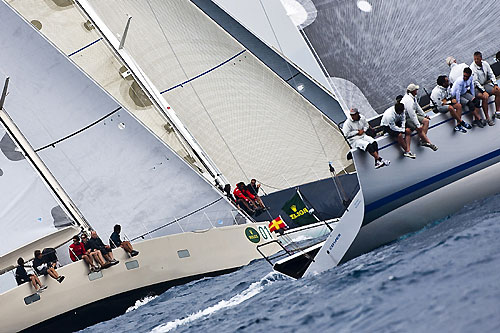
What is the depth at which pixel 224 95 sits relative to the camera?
44.9 ft

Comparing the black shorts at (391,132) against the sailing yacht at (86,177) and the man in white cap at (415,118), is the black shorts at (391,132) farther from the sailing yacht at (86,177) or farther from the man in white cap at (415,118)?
the sailing yacht at (86,177)

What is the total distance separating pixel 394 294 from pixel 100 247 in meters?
5.97

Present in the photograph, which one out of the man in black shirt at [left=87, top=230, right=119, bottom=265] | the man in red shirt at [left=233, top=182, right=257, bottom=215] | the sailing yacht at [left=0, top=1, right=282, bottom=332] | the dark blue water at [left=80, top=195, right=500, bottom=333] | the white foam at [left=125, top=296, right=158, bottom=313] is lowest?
the dark blue water at [left=80, top=195, right=500, bottom=333]

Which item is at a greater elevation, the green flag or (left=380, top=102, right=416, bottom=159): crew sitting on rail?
(left=380, top=102, right=416, bottom=159): crew sitting on rail

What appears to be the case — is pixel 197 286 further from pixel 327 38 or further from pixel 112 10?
pixel 112 10

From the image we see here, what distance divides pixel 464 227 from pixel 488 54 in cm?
202

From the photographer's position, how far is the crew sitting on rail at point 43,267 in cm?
1021

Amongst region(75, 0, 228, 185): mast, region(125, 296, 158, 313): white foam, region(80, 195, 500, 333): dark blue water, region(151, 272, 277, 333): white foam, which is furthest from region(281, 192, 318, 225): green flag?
region(125, 296, 158, 313): white foam

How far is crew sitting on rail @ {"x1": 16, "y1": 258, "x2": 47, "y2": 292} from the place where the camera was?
10141mm

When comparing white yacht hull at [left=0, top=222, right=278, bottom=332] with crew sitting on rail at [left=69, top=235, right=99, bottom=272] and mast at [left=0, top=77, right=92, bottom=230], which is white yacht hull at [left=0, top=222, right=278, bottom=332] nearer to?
crew sitting on rail at [left=69, top=235, right=99, bottom=272]

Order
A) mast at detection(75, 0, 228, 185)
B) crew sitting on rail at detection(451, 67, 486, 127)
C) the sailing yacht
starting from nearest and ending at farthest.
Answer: crew sitting on rail at detection(451, 67, 486, 127) → the sailing yacht → mast at detection(75, 0, 228, 185)

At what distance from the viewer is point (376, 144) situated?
6941 mm

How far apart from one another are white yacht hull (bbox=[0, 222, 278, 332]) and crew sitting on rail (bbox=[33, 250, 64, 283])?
0.26 feet

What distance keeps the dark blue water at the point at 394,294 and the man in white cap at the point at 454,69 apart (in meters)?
1.16
